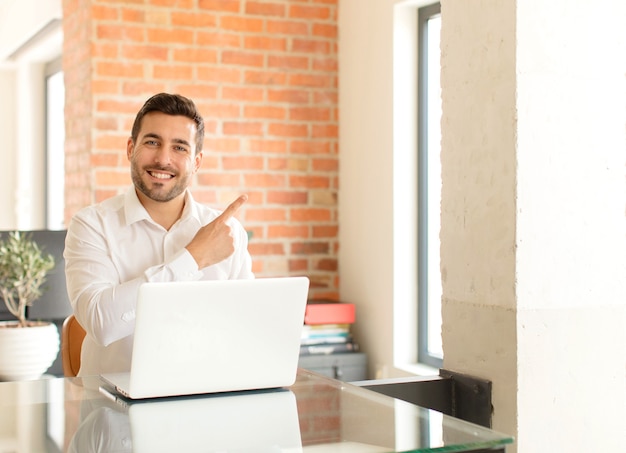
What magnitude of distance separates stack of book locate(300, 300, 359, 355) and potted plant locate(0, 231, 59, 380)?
1119 mm

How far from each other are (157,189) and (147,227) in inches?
→ 4.6

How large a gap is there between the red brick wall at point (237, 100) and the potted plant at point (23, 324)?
0.54m

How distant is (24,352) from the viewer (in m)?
3.53

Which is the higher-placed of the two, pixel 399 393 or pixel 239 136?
pixel 239 136

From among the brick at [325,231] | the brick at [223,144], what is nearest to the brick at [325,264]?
the brick at [325,231]

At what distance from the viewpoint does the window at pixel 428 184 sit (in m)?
4.08

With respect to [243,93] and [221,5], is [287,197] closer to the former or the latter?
[243,93]

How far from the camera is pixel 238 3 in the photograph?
4324 millimetres

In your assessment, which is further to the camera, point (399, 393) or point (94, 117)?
point (94, 117)

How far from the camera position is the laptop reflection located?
1.42m
